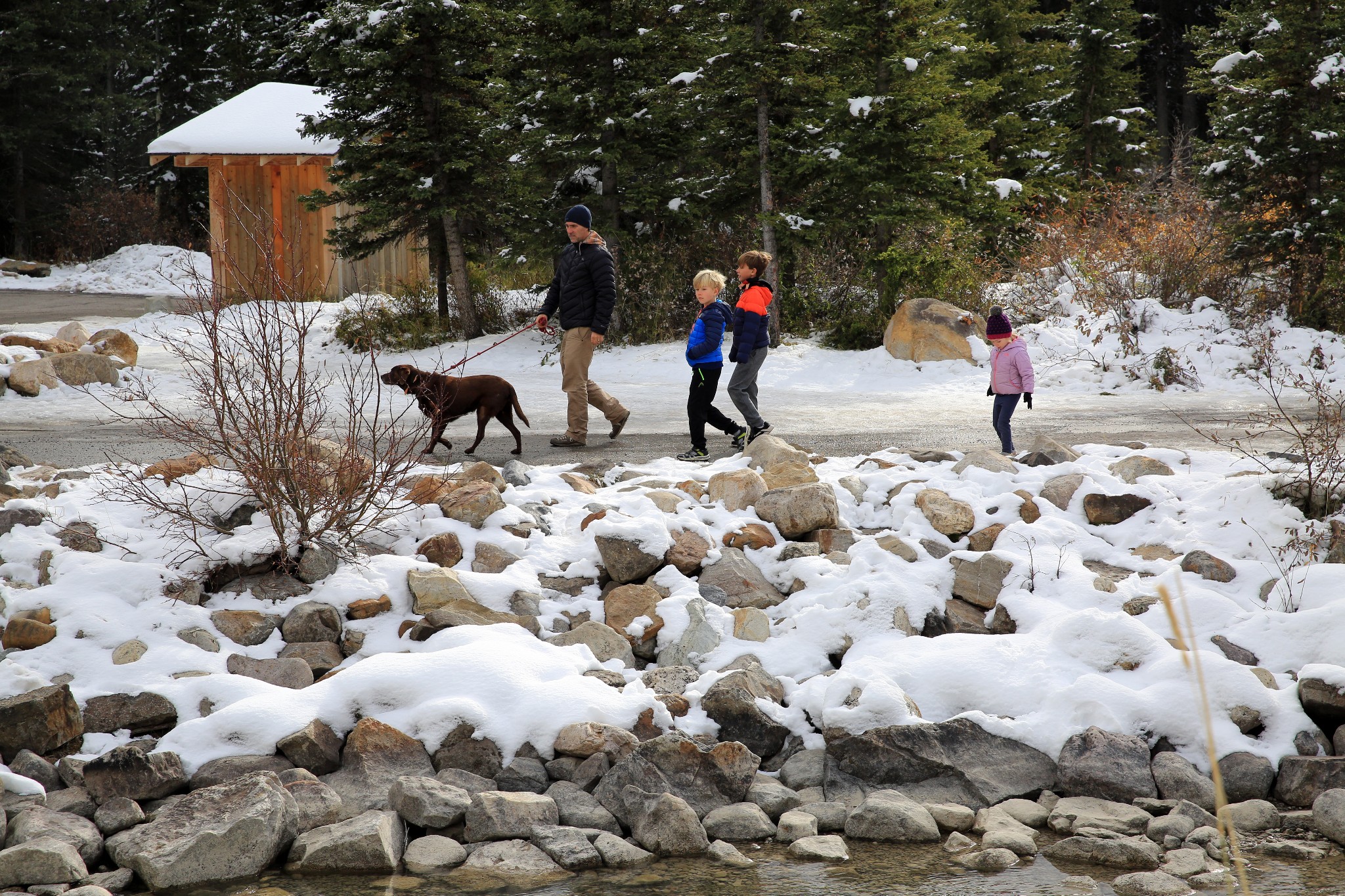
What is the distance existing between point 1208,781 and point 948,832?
124 cm

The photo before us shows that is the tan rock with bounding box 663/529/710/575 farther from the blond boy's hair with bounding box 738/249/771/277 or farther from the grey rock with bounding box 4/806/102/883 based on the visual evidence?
the grey rock with bounding box 4/806/102/883

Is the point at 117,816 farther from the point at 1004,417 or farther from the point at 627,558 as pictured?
the point at 1004,417

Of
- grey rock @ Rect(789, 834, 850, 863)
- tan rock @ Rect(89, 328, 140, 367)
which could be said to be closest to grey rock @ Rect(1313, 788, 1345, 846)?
grey rock @ Rect(789, 834, 850, 863)

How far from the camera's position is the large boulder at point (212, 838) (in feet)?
13.3

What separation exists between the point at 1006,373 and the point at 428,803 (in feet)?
16.6

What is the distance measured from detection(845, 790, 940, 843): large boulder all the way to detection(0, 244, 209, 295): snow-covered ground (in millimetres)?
22241

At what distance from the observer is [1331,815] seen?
4.34 metres

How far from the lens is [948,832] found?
453cm

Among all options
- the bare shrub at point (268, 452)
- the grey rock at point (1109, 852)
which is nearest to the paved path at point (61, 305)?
the bare shrub at point (268, 452)

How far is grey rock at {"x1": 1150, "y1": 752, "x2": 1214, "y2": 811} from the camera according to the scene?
4.64 metres

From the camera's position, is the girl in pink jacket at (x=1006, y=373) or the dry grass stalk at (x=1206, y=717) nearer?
the dry grass stalk at (x=1206, y=717)

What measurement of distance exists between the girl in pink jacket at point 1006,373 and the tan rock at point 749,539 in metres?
2.16

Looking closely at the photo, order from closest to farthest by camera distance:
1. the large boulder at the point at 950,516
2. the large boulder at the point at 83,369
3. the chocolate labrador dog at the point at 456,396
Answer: the large boulder at the point at 950,516, the chocolate labrador dog at the point at 456,396, the large boulder at the point at 83,369

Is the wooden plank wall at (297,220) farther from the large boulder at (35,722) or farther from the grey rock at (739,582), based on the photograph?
the large boulder at (35,722)
